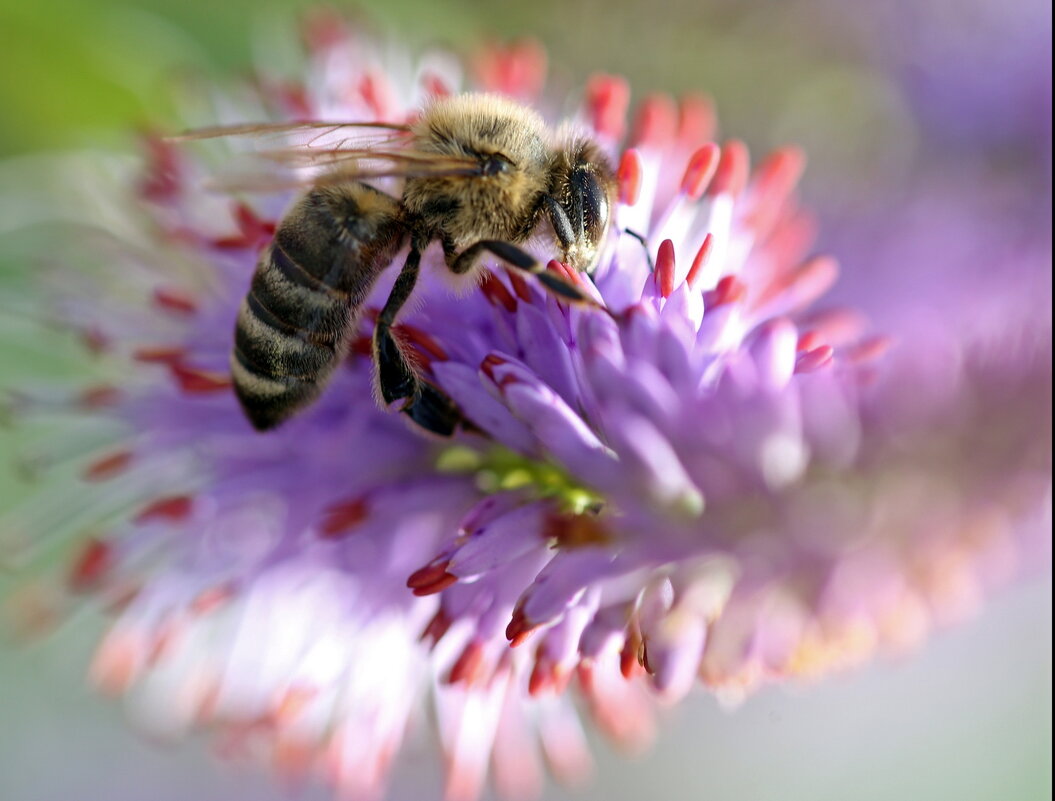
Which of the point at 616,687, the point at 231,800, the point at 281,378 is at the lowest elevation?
the point at 231,800

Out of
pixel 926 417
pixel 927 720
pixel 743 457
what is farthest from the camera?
pixel 927 720

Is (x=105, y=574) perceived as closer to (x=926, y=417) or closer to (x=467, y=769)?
(x=467, y=769)

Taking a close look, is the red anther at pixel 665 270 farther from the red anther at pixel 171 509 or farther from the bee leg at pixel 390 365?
the red anther at pixel 171 509

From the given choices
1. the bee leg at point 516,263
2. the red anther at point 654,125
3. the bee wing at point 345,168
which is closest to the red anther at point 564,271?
the bee leg at point 516,263

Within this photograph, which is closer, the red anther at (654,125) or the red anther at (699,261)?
the red anther at (699,261)

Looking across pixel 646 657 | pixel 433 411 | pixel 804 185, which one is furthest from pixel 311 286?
pixel 804 185

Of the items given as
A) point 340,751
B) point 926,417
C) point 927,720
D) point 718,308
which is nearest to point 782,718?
point 927,720
